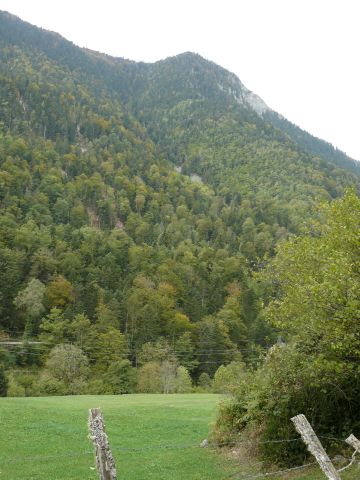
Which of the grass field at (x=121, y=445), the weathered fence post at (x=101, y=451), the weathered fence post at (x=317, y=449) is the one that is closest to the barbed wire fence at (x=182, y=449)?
the grass field at (x=121, y=445)

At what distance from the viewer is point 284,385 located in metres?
18.9

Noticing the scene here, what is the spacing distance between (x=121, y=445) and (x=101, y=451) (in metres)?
16.5

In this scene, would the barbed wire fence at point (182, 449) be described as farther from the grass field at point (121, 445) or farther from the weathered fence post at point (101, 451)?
the weathered fence post at point (101, 451)

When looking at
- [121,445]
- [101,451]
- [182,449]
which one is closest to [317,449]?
[101,451]

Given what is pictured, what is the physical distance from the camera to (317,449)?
35.0 feet

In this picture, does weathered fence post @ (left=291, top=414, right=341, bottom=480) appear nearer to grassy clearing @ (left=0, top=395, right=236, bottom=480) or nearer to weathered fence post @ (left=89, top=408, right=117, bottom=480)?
weathered fence post @ (left=89, top=408, right=117, bottom=480)

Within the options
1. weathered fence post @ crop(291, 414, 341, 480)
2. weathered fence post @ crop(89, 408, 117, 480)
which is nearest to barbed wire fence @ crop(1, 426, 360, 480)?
weathered fence post @ crop(291, 414, 341, 480)

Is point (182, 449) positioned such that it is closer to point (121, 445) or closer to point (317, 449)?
point (121, 445)

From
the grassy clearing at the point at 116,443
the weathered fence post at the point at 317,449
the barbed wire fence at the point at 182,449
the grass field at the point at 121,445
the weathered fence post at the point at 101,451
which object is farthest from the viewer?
the grassy clearing at the point at 116,443

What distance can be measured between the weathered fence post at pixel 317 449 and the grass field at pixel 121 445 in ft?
17.9

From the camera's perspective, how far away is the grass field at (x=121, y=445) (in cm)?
1911

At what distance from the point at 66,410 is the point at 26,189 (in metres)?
155

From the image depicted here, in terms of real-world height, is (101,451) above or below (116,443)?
above

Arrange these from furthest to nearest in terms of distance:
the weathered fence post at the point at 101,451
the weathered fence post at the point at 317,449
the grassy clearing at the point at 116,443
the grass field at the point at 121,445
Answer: the grassy clearing at the point at 116,443, the grass field at the point at 121,445, the weathered fence post at the point at 317,449, the weathered fence post at the point at 101,451
